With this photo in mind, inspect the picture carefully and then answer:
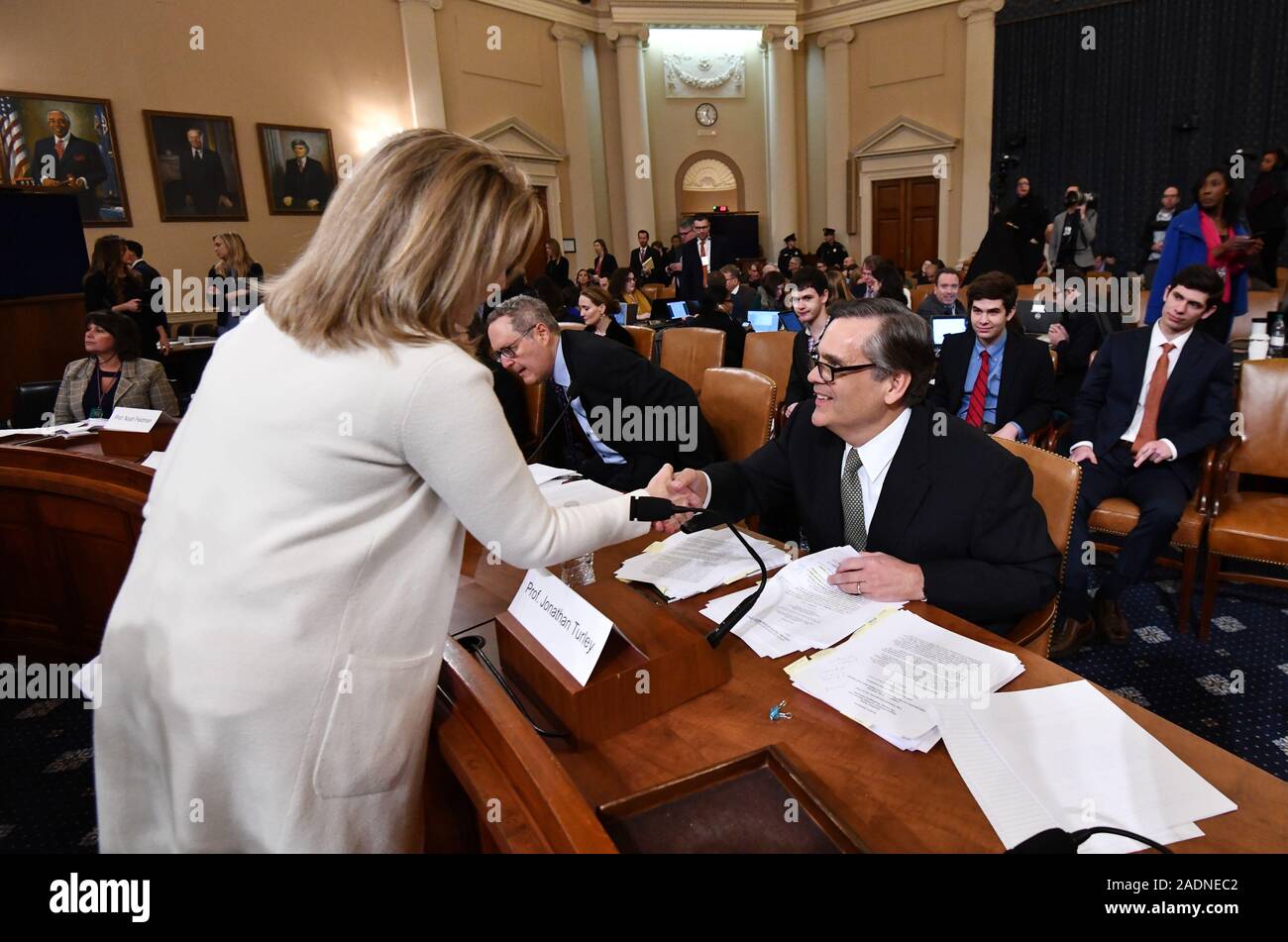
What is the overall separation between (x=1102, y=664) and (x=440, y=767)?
2594 mm

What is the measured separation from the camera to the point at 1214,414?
302 cm

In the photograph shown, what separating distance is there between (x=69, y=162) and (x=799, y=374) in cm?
755

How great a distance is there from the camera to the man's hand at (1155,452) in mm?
2934

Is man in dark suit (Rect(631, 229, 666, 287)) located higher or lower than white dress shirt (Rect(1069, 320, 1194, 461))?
higher

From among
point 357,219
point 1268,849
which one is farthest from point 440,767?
point 1268,849

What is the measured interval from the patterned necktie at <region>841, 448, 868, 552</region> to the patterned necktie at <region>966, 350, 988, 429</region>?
2.03m

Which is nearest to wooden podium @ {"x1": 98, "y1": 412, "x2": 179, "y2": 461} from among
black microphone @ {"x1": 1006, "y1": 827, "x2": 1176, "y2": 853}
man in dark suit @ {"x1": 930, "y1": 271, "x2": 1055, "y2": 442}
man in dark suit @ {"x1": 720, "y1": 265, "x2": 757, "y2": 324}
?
black microphone @ {"x1": 1006, "y1": 827, "x2": 1176, "y2": 853}

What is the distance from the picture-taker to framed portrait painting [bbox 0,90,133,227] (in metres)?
7.05

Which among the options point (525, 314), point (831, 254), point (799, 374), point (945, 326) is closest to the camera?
point (525, 314)

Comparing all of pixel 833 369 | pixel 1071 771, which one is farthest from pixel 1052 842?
pixel 833 369

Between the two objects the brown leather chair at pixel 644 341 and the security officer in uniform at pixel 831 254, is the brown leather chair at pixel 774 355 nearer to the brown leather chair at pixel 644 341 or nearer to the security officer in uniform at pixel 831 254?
the brown leather chair at pixel 644 341

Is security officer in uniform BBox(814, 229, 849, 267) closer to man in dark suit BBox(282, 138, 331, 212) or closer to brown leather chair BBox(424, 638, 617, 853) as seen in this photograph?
man in dark suit BBox(282, 138, 331, 212)

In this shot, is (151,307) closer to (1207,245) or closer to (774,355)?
(774,355)

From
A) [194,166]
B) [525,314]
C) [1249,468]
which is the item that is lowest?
[1249,468]
